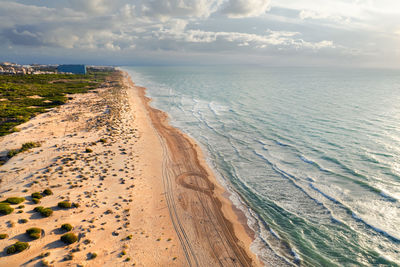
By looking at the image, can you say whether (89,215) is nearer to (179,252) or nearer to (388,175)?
(179,252)

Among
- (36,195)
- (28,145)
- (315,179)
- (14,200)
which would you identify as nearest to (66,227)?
(36,195)

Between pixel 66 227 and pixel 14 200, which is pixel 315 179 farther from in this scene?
pixel 14 200

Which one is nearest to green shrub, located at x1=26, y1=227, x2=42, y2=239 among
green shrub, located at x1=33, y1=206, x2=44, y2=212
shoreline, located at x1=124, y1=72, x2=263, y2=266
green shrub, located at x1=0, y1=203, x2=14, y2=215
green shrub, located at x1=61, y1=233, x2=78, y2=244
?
green shrub, located at x1=61, y1=233, x2=78, y2=244

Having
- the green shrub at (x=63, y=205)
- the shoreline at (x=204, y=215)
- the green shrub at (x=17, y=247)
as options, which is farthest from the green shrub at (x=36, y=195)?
the shoreline at (x=204, y=215)

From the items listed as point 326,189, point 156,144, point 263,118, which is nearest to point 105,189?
point 156,144

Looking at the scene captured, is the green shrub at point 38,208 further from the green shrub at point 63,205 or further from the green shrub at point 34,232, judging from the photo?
the green shrub at point 34,232

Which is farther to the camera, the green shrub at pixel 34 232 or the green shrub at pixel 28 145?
the green shrub at pixel 28 145
